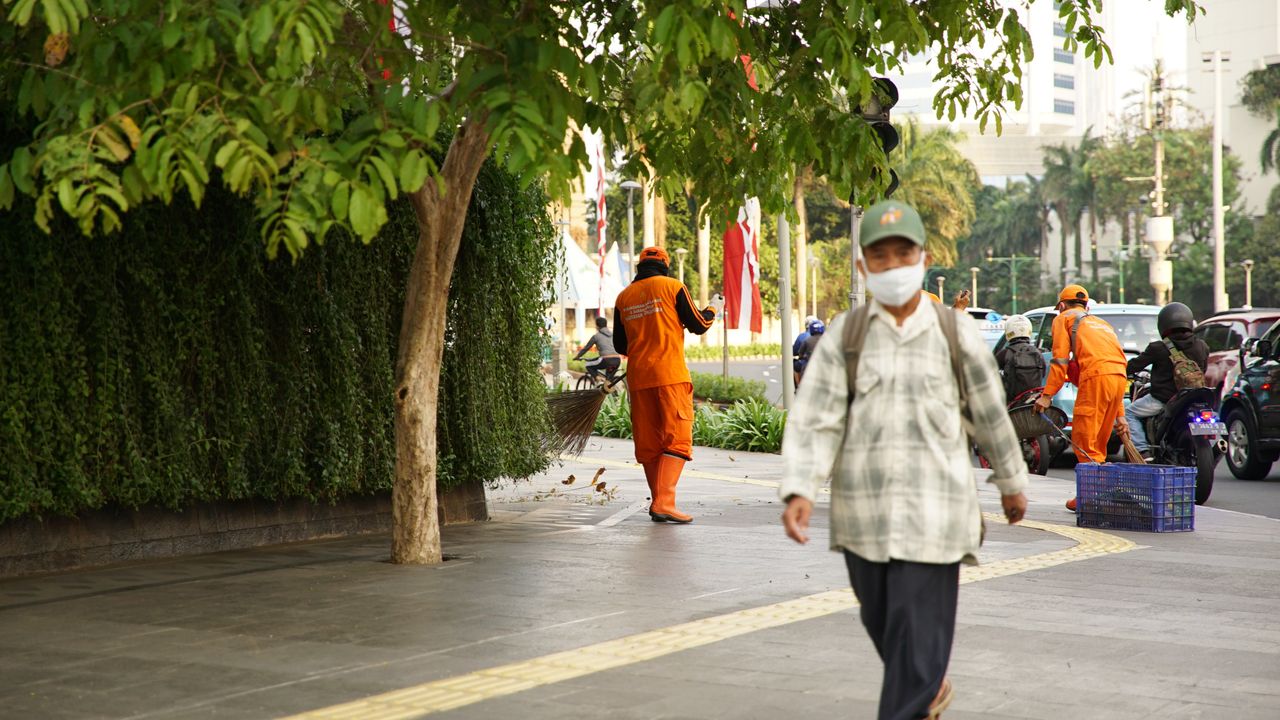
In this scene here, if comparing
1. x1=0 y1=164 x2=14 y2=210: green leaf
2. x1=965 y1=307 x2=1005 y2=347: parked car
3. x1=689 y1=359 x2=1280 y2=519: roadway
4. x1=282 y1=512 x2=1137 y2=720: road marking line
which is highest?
x1=965 y1=307 x2=1005 y2=347: parked car

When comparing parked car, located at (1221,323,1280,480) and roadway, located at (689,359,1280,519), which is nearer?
roadway, located at (689,359,1280,519)

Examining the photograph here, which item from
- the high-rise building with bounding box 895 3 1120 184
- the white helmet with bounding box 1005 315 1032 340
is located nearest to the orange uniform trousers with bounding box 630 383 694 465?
the white helmet with bounding box 1005 315 1032 340

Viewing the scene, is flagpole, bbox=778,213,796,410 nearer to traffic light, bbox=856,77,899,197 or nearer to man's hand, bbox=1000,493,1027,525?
traffic light, bbox=856,77,899,197

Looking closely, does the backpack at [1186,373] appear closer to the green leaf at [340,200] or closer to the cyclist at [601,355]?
the green leaf at [340,200]

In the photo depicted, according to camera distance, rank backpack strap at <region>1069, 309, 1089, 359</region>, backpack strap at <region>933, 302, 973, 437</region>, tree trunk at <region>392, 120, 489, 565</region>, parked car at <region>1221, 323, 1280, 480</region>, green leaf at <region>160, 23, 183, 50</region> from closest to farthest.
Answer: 1. backpack strap at <region>933, 302, 973, 437</region>
2. green leaf at <region>160, 23, 183, 50</region>
3. tree trunk at <region>392, 120, 489, 565</region>
4. backpack strap at <region>1069, 309, 1089, 359</region>
5. parked car at <region>1221, 323, 1280, 480</region>

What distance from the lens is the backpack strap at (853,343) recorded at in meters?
4.52

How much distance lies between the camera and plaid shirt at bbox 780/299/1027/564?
4.40 m

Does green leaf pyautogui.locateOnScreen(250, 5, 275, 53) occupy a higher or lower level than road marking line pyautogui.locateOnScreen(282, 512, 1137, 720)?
higher

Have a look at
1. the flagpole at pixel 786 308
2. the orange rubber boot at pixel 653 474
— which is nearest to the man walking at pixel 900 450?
the orange rubber boot at pixel 653 474

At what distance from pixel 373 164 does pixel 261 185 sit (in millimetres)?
496

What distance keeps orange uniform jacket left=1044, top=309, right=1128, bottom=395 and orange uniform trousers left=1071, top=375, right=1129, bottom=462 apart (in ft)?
0.20

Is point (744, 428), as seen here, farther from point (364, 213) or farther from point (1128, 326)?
point (364, 213)

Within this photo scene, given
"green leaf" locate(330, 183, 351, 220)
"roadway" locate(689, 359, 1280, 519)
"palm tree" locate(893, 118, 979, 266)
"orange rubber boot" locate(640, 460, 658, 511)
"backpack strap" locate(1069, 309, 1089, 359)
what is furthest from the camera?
"palm tree" locate(893, 118, 979, 266)

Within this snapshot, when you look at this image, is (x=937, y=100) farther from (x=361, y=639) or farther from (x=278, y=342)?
(x=361, y=639)
